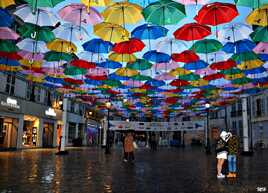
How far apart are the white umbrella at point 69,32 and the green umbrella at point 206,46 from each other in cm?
548

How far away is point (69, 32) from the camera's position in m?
13.7

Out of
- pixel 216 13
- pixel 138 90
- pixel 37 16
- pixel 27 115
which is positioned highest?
pixel 37 16

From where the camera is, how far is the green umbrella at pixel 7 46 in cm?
1448

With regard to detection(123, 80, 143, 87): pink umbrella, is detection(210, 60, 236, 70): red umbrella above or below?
above

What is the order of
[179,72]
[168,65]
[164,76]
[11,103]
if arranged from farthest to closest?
[11,103], [164,76], [179,72], [168,65]

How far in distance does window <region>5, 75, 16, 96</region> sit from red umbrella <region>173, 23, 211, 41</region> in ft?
68.6

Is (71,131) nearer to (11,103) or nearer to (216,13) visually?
(11,103)

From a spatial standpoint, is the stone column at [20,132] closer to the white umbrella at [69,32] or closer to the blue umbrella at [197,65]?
the white umbrella at [69,32]

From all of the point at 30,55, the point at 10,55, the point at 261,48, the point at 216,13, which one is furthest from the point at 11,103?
the point at 216,13

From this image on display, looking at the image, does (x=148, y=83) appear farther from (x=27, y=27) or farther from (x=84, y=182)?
(x=84, y=182)

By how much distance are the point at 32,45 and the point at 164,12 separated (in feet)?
24.6

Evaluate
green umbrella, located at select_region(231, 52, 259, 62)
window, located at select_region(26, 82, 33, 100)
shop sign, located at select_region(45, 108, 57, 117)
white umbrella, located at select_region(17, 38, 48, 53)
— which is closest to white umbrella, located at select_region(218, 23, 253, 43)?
green umbrella, located at select_region(231, 52, 259, 62)

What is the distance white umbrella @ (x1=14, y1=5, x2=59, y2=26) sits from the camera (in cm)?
1196

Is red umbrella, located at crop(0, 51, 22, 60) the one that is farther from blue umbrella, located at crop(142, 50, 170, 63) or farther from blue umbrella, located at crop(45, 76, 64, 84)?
blue umbrella, located at crop(142, 50, 170, 63)
